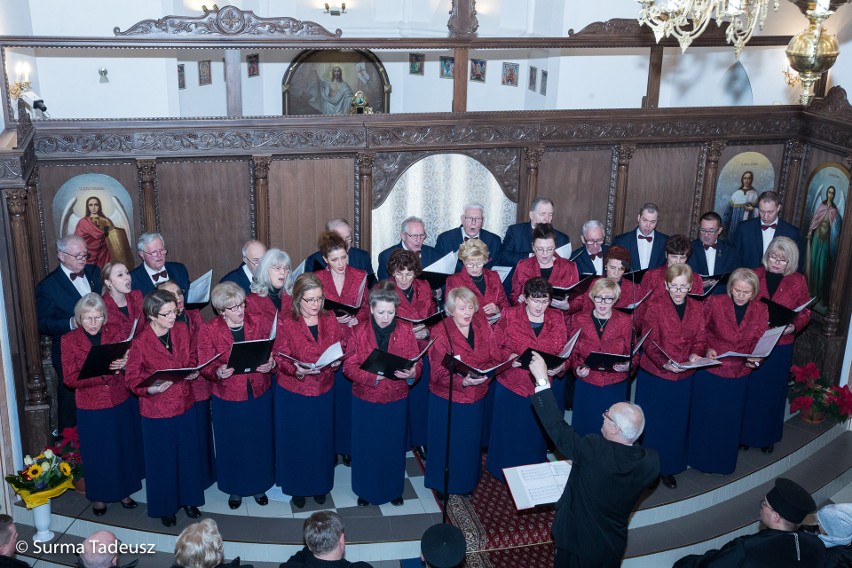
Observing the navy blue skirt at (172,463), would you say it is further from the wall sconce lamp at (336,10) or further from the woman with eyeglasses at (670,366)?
the wall sconce lamp at (336,10)

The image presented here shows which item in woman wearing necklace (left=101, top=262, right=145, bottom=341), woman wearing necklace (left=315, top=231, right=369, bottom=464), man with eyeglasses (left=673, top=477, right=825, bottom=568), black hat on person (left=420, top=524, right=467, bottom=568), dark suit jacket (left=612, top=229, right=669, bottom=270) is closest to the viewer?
man with eyeglasses (left=673, top=477, right=825, bottom=568)

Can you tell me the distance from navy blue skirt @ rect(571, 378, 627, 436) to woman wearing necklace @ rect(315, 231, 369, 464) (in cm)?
194

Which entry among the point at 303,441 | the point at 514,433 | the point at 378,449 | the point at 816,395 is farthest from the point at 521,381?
the point at 816,395

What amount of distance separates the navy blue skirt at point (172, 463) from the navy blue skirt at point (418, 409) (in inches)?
75.1

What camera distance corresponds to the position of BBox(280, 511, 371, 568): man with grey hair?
4504 mm

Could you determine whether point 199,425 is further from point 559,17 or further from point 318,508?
point 559,17

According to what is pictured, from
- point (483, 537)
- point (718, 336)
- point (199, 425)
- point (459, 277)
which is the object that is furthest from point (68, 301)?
point (718, 336)

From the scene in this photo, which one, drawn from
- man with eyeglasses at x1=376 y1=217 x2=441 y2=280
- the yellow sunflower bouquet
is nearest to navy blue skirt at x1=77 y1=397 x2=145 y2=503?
the yellow sunflower bouquet

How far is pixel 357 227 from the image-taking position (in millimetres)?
9219

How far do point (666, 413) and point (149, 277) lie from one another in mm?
4684

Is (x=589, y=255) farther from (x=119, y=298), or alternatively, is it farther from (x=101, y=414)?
(x=101, y=414)

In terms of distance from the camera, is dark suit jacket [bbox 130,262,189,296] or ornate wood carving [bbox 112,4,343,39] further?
ornate wood carving [bbox 112,4,343,39]

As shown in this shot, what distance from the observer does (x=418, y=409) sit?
7762mm

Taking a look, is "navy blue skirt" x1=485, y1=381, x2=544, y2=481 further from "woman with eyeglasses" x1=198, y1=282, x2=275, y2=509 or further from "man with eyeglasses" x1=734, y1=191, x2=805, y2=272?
"man with eyeglasses" x1=734, y1=191, x2=805, y2=272
